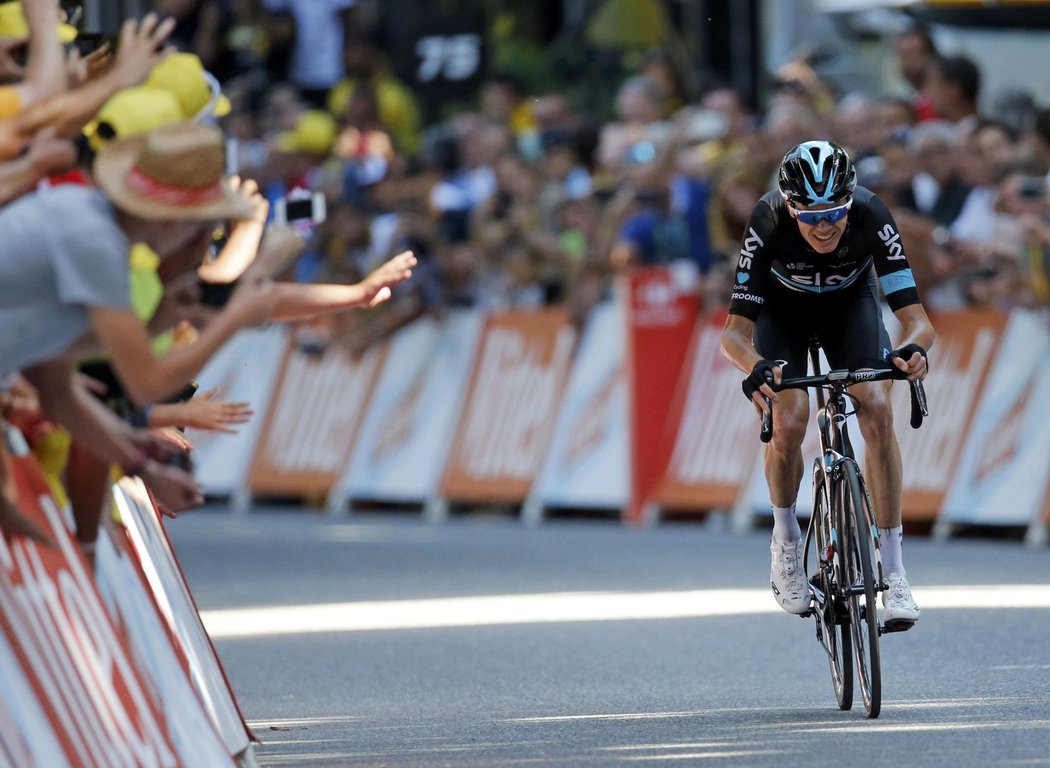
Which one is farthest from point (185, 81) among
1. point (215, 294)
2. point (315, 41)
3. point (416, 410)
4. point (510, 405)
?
point (315, 41)

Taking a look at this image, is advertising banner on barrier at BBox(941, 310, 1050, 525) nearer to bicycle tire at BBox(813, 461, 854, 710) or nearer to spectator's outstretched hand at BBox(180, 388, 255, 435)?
bicycle tire at BBox(813, 461, 854, 710)

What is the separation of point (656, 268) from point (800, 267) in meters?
8.63

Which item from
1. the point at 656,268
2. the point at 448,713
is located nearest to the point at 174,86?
the point at 448,713

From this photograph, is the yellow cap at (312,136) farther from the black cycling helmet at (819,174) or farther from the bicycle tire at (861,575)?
the bicycle tire at (861,575)

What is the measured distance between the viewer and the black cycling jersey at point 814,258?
963 cm

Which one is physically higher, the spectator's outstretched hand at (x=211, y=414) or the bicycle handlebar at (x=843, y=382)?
the spectator's outstretched hand at (x=211, y=414)

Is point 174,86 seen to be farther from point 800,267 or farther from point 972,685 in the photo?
point 972,685

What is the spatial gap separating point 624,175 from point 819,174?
31.1 feet

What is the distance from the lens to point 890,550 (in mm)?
9539

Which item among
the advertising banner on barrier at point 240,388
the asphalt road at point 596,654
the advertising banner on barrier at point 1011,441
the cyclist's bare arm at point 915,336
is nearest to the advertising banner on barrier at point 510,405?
the asphalt road at point 596,654

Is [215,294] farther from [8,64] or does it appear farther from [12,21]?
[8,64]

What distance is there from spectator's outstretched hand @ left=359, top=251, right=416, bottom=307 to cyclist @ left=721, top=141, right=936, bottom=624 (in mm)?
2455

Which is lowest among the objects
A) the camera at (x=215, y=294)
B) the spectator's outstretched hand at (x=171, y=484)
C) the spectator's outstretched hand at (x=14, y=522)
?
the camera at (x=215, y=294)

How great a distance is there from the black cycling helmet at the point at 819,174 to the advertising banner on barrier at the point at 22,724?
4.12 meters
